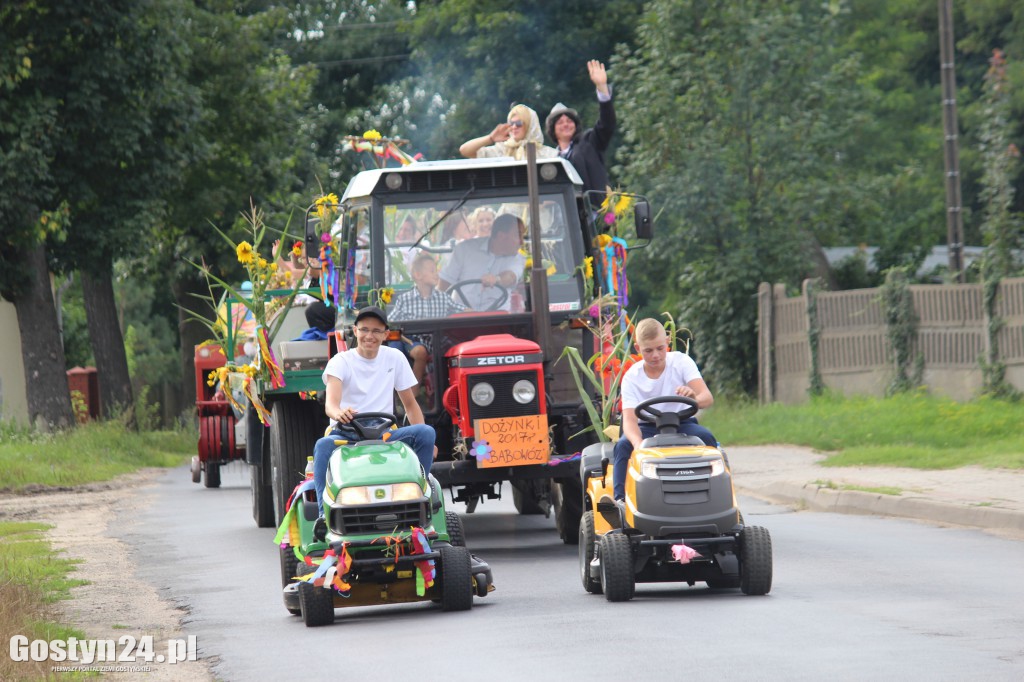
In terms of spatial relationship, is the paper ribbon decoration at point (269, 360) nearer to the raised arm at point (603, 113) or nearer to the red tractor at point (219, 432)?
the raised arm at point (603, 113)

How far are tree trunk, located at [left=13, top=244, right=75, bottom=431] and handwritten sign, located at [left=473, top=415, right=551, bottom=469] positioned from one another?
17.5 meters

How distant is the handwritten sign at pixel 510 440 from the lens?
12.8 m

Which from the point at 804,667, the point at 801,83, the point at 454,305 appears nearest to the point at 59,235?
the point at 801,83

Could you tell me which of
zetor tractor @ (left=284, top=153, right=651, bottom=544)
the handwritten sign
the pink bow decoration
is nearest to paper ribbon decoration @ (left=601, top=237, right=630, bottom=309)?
zetor tractor @ (left=284, top=153, right=651, bottom=544)

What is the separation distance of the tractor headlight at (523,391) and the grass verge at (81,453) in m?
11.0

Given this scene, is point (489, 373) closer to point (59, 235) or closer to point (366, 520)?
point (366, 520)

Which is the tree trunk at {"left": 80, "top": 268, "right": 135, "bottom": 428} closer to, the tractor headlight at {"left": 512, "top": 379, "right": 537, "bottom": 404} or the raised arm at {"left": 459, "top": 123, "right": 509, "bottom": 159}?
the raised arm at {"left": 459, "top": 123, "right": 509, "bottom": 159}

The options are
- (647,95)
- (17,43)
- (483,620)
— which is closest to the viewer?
(483,620)

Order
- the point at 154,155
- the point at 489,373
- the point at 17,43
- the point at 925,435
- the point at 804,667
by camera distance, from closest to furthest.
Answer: the point at 804,667
the point at 489,373
the point at 925,435
the point at 17,43
the point at 154,155

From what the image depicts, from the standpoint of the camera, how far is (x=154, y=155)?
97.9 ft

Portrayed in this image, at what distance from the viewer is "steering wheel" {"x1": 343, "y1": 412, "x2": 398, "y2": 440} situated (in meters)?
10.3

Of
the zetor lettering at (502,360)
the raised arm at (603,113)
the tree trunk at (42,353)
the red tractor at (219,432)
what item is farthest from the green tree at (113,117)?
the zetor lettering at (502,360)

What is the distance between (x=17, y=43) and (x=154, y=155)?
3.50 meters

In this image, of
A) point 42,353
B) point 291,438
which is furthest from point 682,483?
point 42,353
